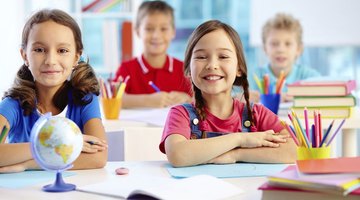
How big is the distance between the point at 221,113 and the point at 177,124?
0.16 metres

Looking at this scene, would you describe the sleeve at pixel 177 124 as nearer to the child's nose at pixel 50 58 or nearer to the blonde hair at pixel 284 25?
the child's nose at pixel 50 58

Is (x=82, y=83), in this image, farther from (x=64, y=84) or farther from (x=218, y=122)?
(x=218, y=122)

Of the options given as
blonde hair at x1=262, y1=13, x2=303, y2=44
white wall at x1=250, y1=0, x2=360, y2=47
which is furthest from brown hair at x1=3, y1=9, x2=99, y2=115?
white wall at x1=250, y1=0, x2=360, y2=47

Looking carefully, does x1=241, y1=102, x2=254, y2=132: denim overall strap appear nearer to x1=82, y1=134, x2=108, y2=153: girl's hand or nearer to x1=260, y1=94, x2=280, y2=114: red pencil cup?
x1=82, y1=134, x2=108, y2=153: girl's hand

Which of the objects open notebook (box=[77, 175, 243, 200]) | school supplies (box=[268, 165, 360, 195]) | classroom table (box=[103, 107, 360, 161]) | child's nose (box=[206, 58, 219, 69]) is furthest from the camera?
classroom table (box=[103, 107, 360, 161])

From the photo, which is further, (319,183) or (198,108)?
(198,108)

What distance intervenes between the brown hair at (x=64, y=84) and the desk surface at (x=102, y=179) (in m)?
0.35

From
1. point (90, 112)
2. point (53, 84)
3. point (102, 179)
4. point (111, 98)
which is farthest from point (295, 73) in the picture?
point (102, 179)

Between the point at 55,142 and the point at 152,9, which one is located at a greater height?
the point at 152,9

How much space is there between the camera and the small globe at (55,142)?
1.35 metres

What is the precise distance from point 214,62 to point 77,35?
443 millimetres

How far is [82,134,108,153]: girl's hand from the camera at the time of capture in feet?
5.67

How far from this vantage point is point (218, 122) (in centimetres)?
188

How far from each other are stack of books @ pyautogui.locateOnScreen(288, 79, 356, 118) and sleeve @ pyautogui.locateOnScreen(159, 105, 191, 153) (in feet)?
2.76
